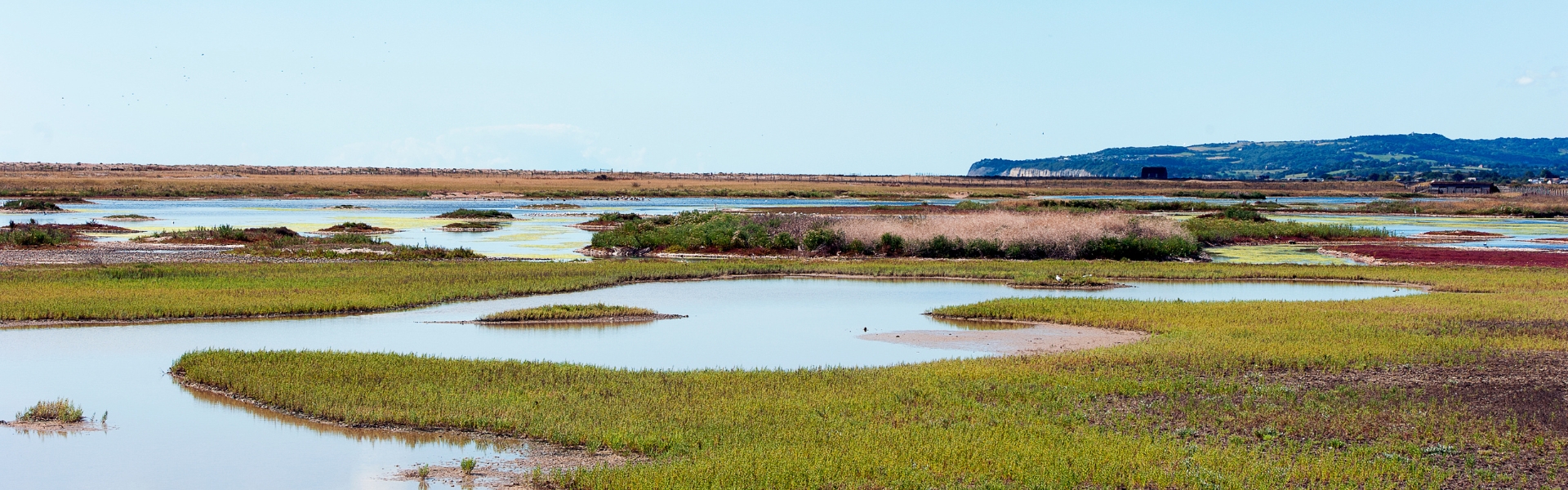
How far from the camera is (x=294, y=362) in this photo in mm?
16781

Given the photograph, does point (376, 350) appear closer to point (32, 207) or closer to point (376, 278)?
point (376, 278)

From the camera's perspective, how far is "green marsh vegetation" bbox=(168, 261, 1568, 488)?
10.8 meters

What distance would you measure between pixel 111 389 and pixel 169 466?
4.85 metres

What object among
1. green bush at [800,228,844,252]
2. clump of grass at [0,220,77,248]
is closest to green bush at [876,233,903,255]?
green bush at [800,228,844,252]

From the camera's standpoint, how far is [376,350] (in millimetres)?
19094

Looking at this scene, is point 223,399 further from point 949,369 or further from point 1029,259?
point 1029,259

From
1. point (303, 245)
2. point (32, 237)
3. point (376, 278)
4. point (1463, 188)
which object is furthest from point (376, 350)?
Result: point (1463, 188)

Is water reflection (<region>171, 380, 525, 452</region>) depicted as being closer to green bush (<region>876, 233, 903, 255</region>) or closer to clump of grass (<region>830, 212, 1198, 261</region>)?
green bush (<region>876, 233, 903, 255</region>)

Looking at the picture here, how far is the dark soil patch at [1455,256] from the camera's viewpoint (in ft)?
131

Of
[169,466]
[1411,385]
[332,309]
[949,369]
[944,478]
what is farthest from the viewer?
[332,309]

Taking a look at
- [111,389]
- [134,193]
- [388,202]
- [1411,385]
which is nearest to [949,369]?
[1411,385]

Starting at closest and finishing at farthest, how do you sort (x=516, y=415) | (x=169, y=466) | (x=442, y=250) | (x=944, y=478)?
(x=944, y=478)
(x=169, y=466)
(x=516, y=415)
(x=442, y=250)

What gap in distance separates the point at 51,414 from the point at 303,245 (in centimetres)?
3054

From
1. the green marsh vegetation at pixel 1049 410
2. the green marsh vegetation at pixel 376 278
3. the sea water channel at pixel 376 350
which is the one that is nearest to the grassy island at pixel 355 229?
the green marsh vegetation at pixel 376 278
